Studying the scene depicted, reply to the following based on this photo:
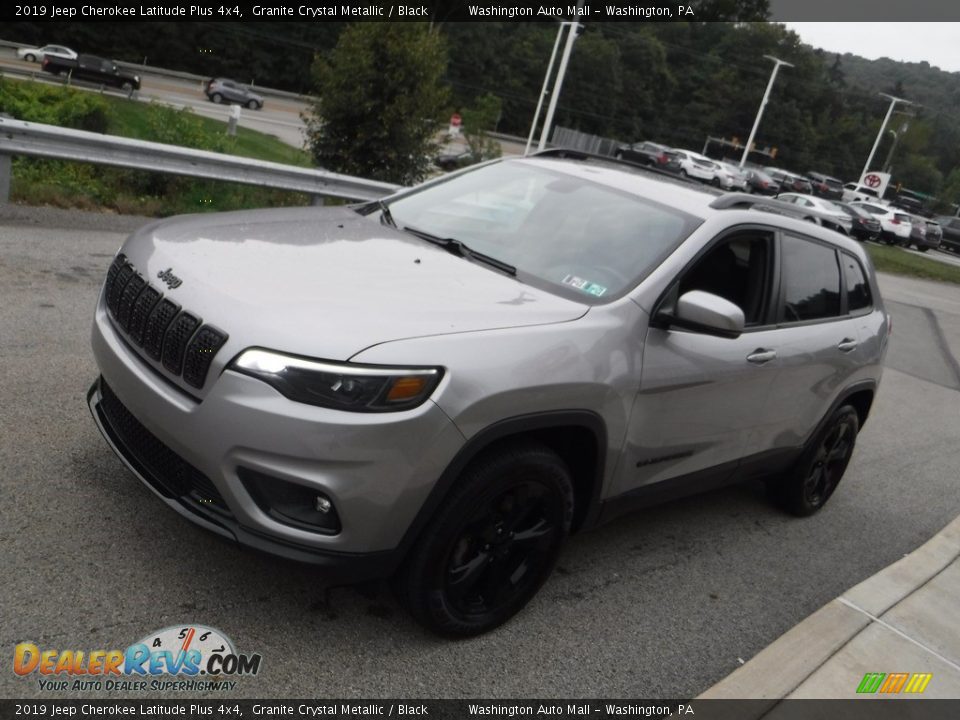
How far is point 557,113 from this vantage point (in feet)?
297

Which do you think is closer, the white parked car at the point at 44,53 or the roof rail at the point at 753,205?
the roof rail at the point at 753,205

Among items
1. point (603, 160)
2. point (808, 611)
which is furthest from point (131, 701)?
point (603, 160)

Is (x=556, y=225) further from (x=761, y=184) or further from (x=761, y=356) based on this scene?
(x=761, y=184)

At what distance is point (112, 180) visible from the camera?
1059cm

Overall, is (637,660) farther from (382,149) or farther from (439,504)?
(382,149)

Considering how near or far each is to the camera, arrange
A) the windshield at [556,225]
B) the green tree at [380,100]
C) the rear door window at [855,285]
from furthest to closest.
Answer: the green tree at [380,100]
the rear door window at [855,285]
the windshield at [556,225]

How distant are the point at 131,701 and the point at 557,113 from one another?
91.9 m

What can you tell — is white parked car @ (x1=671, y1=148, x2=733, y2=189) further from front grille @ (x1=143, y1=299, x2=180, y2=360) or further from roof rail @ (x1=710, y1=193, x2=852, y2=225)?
front grille @ (x1=143, y1=299, x2=180, y2=360)

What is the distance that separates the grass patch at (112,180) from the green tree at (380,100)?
1.67 metres

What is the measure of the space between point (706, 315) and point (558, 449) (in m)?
0.78

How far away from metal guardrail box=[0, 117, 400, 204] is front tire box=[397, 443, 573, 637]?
685 centimetres

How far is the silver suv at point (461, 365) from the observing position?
2.87 meters

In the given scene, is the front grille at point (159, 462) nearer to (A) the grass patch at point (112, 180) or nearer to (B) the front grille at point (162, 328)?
(B) the front grille at point (162, 328)

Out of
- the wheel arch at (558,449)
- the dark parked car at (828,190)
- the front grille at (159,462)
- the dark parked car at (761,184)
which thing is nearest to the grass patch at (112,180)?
the front grille at (159,462)
